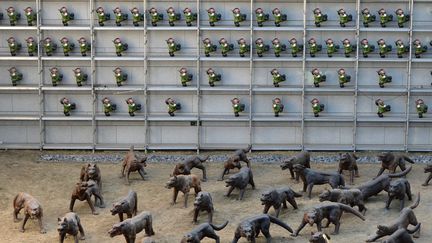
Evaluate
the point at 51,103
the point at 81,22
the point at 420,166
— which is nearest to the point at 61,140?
the point at 51,103

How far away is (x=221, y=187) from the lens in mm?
20156

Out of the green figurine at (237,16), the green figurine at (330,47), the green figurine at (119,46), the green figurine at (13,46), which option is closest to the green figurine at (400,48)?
the green figurine at (330,47)

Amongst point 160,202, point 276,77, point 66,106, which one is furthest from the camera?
point 66,106

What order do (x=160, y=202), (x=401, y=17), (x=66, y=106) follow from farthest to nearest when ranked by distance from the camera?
(x=66, y=106) → (x=401, y=17) → (x=160, y=202)

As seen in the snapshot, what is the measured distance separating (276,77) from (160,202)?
715 centimetres

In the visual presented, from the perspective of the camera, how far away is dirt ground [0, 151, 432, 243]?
16.5m

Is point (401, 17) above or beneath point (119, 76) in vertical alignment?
above

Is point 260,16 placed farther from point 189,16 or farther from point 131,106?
point 131,106

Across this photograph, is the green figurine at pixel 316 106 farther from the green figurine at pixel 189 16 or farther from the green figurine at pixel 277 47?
the green figurine at pixel 189 16

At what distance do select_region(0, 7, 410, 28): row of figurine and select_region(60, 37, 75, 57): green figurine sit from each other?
55cm

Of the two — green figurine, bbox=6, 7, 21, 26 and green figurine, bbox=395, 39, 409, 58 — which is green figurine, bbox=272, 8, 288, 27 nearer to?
green figurine, bbox=395, 39, 409, 58

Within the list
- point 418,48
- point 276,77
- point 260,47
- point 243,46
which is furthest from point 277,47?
point 418,48

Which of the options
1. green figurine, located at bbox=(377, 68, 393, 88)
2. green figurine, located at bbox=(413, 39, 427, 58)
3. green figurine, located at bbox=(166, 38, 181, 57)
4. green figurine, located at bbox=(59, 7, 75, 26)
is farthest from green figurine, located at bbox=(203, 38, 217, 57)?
green figurine, located at bbox=(413, 39, 427, 58)

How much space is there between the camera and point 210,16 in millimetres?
24281
